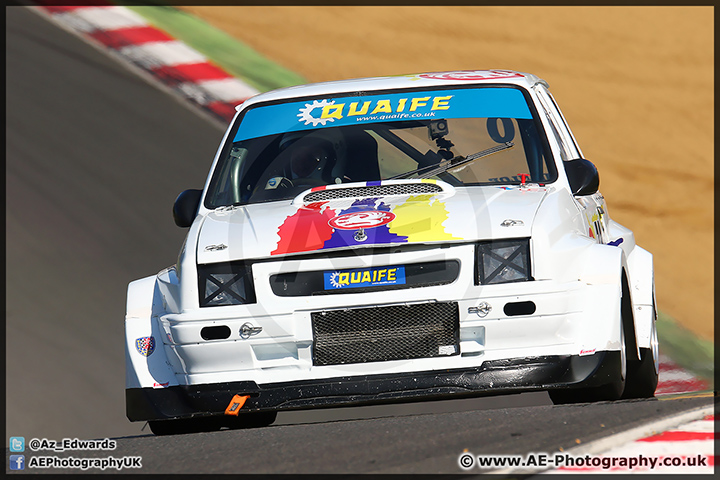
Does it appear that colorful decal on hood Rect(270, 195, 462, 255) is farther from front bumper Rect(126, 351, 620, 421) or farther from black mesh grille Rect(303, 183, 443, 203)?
front bumper Rect(126, 351, 620, 421)

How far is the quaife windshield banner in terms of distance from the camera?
6.40 m

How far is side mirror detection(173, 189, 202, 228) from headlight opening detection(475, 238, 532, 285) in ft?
5.89

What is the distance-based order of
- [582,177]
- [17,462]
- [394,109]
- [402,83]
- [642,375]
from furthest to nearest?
[402,83], [394,109], [642,375], [582,177], [17,462]

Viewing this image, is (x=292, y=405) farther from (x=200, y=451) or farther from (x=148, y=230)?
(x=148, y=230)

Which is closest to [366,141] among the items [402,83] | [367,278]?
[402,83]

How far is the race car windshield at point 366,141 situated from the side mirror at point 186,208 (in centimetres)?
8

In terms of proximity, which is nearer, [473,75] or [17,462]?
[17,462]

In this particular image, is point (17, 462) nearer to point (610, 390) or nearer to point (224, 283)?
point (224, 283)

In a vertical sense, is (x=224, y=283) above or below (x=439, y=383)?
above

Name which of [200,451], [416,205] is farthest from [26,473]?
[416,205]

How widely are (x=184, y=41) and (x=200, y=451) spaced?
1044 centimetres

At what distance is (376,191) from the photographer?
583cm

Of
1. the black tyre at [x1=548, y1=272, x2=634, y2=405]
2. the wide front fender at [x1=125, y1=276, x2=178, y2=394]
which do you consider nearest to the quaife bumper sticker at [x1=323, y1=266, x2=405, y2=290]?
the wide front fender at [x1=125, y1=276, x2=178, y2=394]

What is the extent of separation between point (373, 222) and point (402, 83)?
161 centimetres
